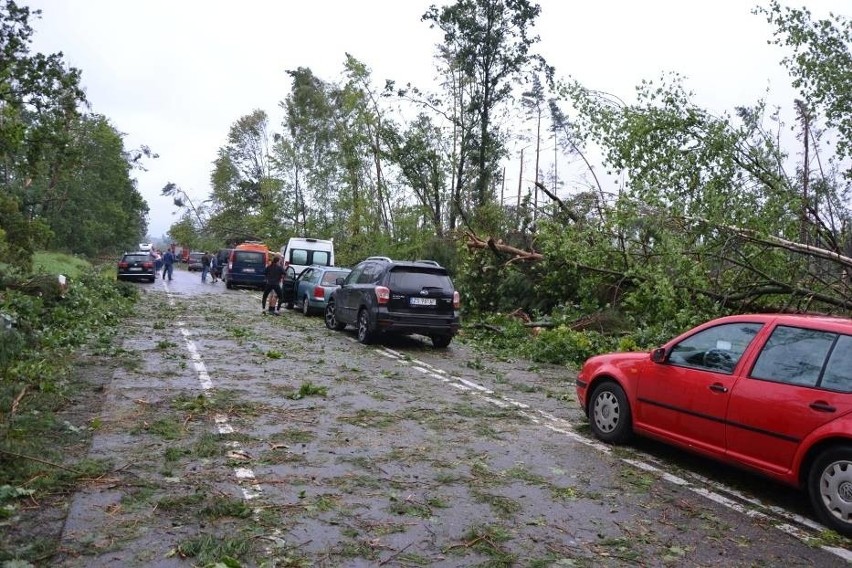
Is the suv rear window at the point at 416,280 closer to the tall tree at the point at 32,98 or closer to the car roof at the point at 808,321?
the car roof at the point at 808,321

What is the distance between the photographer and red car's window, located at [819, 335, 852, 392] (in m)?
5.15

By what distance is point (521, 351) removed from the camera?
49.3 feet

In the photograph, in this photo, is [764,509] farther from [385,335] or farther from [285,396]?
[385,335]

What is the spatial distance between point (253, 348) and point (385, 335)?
366 cm

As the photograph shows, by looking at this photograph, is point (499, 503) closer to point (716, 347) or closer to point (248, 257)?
point (716, 347)

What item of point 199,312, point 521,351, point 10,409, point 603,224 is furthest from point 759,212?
point 199,312

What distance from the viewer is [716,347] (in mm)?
6355

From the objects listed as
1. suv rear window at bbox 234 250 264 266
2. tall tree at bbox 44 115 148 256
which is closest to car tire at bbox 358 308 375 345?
suv rear window at bbox 234 250 264 266

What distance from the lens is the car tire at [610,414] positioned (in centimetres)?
717

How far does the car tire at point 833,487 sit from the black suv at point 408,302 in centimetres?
956

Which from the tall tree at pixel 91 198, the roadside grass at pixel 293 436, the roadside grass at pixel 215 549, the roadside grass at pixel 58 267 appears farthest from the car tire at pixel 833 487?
the tall tree at pixel 91 198

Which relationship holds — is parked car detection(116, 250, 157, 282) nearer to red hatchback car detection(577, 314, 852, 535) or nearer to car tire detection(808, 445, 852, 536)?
red hatchback car detection(577, 314, 852, 535)

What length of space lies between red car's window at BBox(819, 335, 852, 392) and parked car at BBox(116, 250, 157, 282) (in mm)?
34810

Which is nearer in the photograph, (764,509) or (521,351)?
(764,509)
